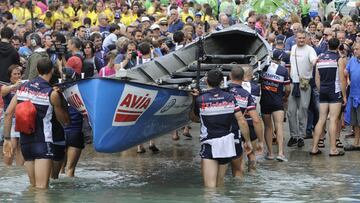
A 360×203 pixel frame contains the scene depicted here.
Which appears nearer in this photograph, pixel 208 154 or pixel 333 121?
pixel 208 154

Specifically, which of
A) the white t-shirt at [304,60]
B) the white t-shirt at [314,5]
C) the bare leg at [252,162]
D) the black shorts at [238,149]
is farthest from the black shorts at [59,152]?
the white t-shirt at [314,5]

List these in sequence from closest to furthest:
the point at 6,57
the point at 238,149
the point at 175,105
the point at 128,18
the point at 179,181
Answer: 1. the point at 238,149
2. the point at 175,105
3. the point at 179,181
4. the point at 6,57
5. the point at 128,18

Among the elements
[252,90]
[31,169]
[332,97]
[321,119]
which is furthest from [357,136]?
[31,169]

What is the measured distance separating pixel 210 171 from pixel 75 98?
2.03 metres

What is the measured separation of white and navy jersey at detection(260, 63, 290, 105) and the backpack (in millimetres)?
4915

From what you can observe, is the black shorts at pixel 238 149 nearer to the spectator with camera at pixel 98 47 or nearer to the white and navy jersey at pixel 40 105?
the white and navy jersey at pixel 40 105

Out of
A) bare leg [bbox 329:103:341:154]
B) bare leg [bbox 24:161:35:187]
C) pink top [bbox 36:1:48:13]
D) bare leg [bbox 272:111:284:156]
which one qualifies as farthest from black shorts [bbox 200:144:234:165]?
pink top [bbox 36:1:48:13]

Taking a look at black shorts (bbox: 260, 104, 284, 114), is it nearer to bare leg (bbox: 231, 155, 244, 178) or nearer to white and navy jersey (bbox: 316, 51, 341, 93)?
white and navy jersey (bbox: 316, 51, 341, 93)

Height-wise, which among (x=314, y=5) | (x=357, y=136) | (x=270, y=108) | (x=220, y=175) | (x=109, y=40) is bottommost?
(x=220, y=175)

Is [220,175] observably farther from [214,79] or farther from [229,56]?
[229,56]

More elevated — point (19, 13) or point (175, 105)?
point (19, 13)

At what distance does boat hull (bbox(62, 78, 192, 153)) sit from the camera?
522 inches

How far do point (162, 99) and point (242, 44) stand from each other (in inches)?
214

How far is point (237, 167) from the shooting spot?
14.6m
